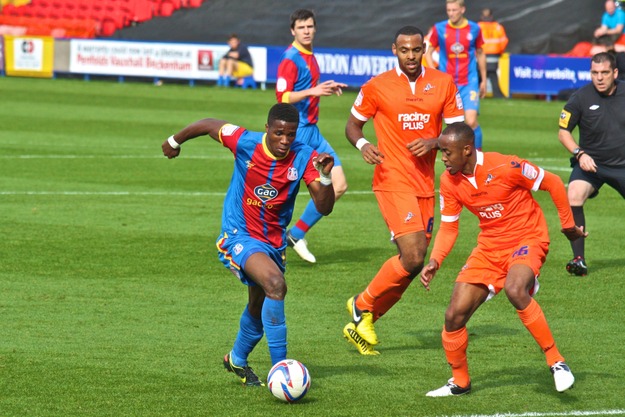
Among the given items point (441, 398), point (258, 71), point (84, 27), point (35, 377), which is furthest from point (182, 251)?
point (84, 27)

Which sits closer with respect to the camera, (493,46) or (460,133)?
(460,133)

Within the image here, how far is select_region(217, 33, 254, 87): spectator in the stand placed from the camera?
33.8 metres

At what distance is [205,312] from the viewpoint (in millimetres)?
9438

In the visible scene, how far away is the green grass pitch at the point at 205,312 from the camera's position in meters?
7.00

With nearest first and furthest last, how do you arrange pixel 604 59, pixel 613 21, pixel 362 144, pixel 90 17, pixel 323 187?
1. pixel 323 187
2. pixel 362 144
3. pixel 604 59
4. pixel 613 21
5. pixel 90 17

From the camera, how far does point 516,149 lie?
2147 centimetres

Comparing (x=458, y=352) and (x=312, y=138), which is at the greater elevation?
(x=312, y=138)

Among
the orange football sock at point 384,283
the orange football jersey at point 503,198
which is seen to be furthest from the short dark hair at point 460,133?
the orange football sock at point 384,283

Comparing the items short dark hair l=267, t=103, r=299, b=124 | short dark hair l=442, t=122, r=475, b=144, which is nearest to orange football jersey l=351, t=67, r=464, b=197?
short dark hair l=442, t=122, r=475, b=144

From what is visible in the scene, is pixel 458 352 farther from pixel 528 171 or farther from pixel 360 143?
pixel 360 143

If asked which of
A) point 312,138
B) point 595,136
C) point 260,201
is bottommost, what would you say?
point 312,138

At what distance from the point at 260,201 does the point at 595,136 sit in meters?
5.23

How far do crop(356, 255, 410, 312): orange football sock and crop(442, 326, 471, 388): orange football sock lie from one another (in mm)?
1461

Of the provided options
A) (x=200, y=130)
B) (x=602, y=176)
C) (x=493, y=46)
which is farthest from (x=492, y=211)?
(x=493, y=46)
